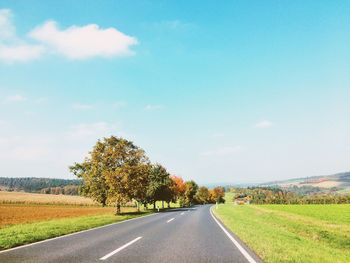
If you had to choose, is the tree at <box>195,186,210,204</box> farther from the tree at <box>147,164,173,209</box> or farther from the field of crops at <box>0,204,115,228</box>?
the field of crops at <box>0,204,115,228</box>

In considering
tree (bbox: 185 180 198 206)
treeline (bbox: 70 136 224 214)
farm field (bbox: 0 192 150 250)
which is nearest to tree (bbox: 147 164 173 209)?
farm field (bbox: 0 192 150 250)

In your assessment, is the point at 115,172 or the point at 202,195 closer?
the point at 115,172

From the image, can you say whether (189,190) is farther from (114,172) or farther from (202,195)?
(114,172)

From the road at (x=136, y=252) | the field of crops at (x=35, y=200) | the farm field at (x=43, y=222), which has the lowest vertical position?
the road at (x=136, y=252)

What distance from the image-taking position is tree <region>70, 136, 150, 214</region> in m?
40.5

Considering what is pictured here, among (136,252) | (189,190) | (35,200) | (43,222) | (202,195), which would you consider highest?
(189,190)

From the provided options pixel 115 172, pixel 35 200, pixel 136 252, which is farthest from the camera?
pixel 35 200

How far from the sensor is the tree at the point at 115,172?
133 ft

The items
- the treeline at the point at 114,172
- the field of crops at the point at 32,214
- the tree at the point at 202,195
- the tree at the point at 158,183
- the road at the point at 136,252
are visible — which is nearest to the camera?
the road at the point at 136,252

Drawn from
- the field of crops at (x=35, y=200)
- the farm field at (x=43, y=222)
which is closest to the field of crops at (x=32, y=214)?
the farm field at (x=43, y=222)

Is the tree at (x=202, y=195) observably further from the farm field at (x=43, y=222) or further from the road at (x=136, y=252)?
the road at (x=136, y=252)

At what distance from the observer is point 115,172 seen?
132 feet

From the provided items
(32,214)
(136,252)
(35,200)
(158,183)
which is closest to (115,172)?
(32,214)

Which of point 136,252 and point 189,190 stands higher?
point 189,190
